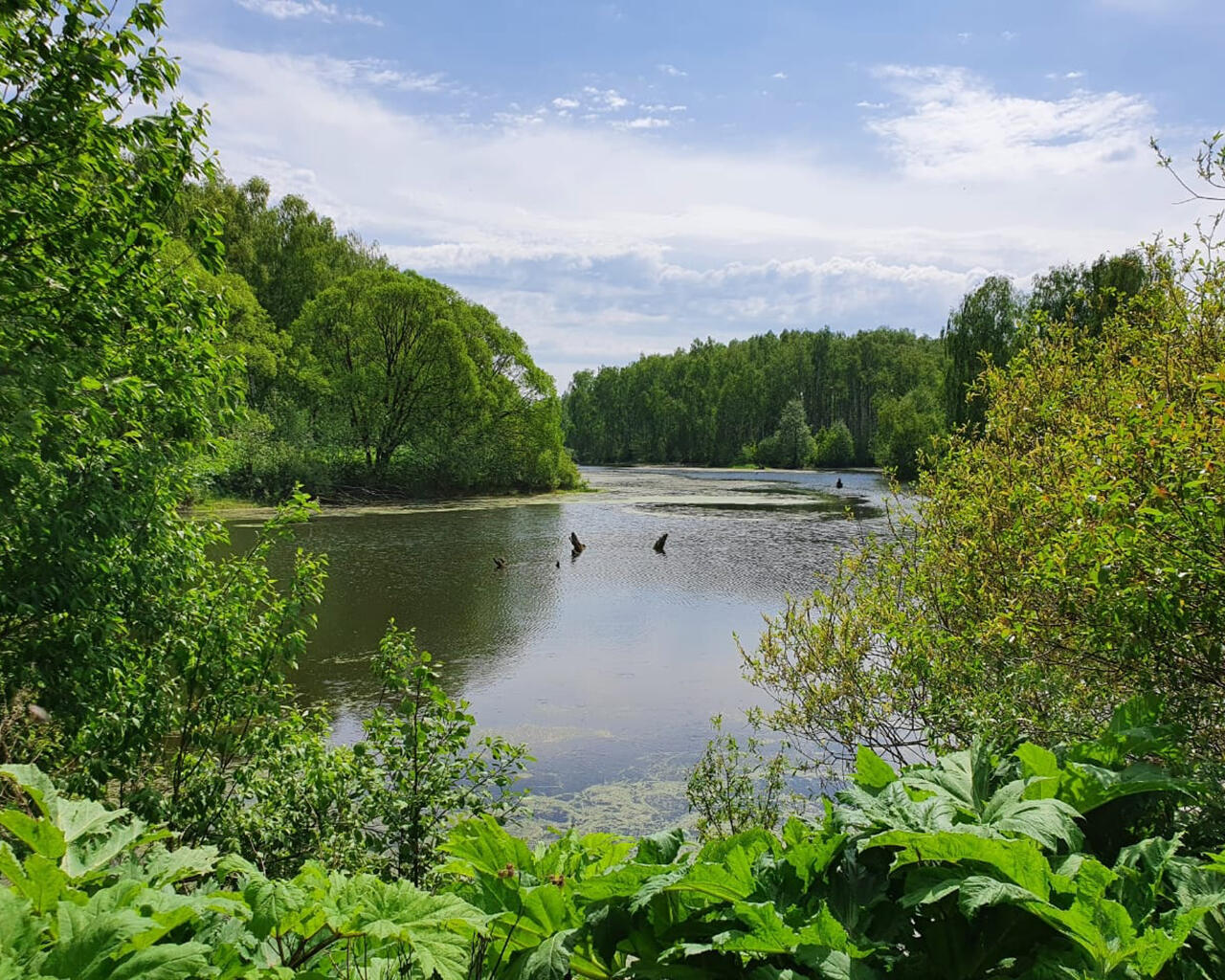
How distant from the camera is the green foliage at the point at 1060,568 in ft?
9.86

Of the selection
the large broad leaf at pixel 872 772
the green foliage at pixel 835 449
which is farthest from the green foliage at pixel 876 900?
the green foliage at pixel 835 449

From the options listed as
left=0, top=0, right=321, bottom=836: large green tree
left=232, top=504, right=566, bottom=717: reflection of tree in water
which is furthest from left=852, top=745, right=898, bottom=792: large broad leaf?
left=232, top=504, right=566, bottom=717: reflection of tree in water

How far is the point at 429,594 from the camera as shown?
700 inches

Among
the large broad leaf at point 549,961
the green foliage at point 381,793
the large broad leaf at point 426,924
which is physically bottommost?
the green foliage at point 381,793

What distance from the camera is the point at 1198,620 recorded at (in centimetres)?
312

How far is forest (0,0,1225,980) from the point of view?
1532 millimetres

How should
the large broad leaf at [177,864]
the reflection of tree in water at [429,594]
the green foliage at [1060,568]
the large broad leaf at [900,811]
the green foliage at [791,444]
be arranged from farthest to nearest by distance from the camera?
the green foliage at [791,444]
the reflection of tree in water at [429,594]
the green foliage at [1060,568]
the large broad leaf at [900,811]
the large broad leaf at [177,864]

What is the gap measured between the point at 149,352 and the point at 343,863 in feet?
11.5

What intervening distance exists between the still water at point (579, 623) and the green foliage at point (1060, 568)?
193 cm

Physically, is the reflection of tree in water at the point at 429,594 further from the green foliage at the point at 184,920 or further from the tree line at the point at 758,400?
the tree line at the point at 758,400

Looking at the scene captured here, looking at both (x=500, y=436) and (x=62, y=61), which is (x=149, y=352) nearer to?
(x=62, y=61)

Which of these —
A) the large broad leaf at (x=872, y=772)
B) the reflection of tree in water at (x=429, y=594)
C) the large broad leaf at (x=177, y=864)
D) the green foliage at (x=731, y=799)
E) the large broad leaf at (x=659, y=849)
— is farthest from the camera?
the reflection of tree in water at (x=429, y=594)

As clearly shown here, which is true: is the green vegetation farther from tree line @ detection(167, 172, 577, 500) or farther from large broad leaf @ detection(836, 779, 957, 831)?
tree line @ detection(167, 172, 577, 500)

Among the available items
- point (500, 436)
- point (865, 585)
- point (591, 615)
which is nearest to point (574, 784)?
point (865, 585)
